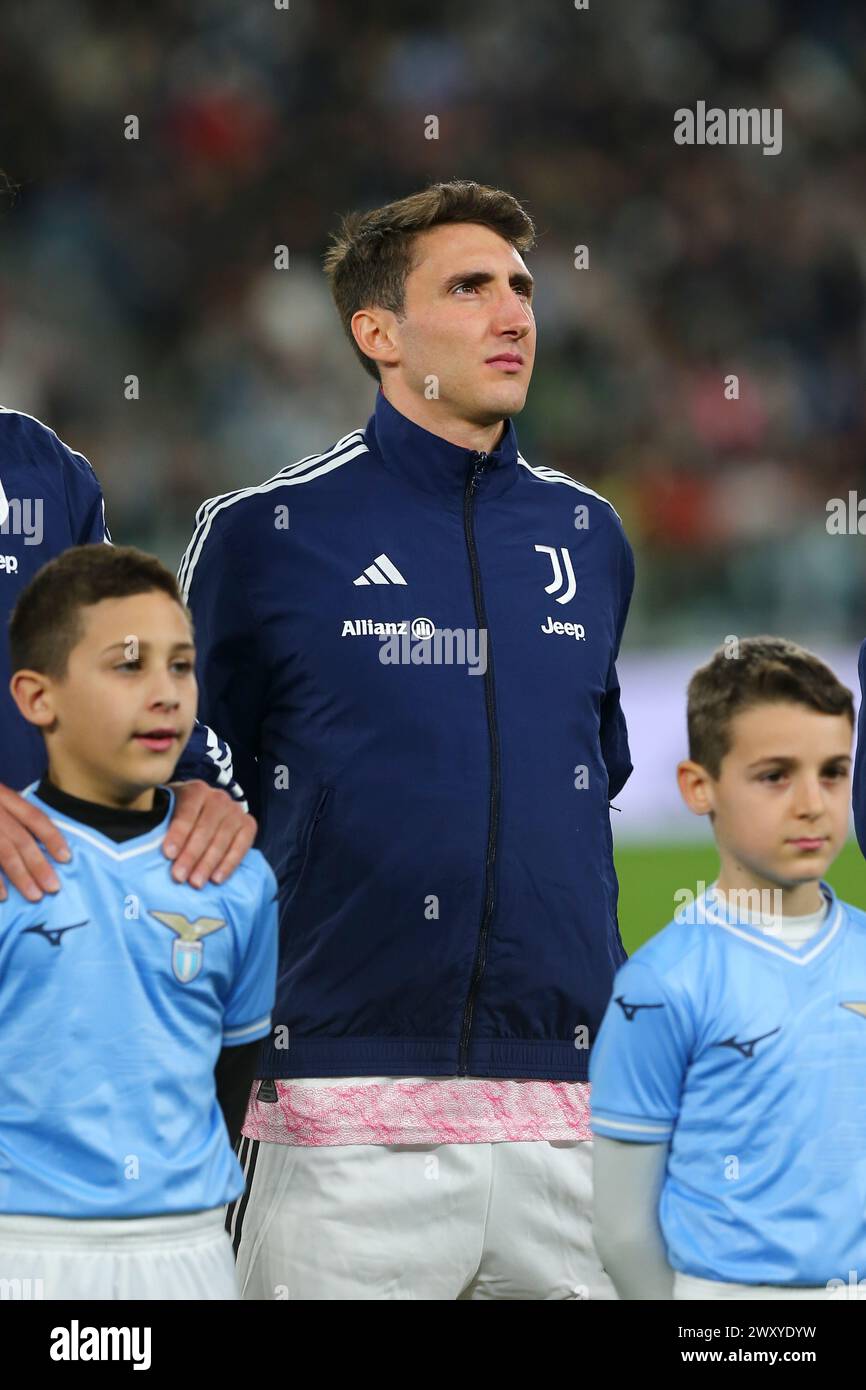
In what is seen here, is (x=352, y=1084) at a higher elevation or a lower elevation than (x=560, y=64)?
lower

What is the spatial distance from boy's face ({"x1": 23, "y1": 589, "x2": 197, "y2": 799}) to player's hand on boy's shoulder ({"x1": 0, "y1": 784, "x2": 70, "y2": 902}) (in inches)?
3.3

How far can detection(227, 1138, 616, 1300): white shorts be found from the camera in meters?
3.03

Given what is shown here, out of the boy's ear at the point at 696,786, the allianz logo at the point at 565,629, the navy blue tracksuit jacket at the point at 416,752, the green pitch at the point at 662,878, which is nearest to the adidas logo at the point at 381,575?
the navy blue tracksuit jacket at the point at 416,752

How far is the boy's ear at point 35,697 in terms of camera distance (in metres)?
2.52

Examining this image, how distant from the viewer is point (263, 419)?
1102 centimetres

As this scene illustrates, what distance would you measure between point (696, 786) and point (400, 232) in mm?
1312

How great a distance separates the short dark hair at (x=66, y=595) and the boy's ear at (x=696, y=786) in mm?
686

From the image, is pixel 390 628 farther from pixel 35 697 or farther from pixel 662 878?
pixel 662 878

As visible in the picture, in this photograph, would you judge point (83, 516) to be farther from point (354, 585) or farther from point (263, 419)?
point (263, 419)

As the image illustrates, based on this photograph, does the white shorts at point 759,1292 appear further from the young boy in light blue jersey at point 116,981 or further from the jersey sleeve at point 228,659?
the jersey sleeve at point 228,659

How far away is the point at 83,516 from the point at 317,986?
0.81 m

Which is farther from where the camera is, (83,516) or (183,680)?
(83,516)

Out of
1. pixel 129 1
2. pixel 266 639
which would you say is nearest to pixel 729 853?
pixel 266 639
